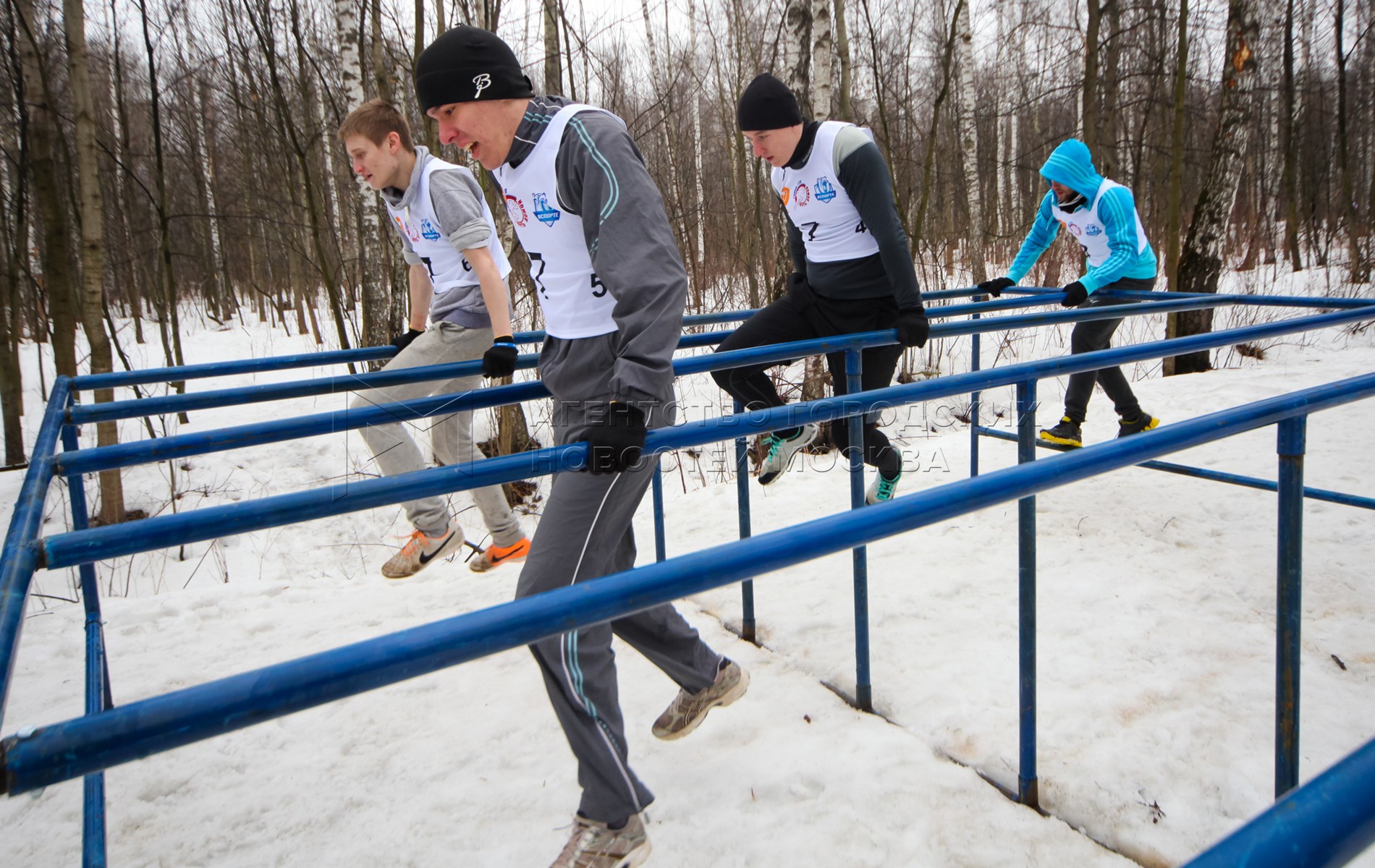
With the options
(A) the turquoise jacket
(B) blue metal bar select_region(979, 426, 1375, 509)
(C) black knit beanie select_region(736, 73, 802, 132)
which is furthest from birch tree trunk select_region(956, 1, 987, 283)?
(C) black knit beanie select_region(736, 73, 802, 132)

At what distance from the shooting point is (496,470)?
1.60 metres

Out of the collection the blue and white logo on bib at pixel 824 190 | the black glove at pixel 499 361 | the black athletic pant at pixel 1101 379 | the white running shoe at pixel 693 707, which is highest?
the blue and white logo on bib at pixel 824 190

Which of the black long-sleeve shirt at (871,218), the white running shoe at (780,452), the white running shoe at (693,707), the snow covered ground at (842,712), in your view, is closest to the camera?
the snow covered ground at (842,712)

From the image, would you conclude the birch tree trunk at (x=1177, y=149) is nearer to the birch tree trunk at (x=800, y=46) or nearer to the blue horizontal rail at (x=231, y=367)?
the birch tree trunk at (x=800, y=46)

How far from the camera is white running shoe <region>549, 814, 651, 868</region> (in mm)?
1824

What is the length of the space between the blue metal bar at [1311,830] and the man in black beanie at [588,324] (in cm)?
123

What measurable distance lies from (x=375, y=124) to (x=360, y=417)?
136 centimetres

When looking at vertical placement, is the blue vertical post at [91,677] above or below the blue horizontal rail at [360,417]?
below

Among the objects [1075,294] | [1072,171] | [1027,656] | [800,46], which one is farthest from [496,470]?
[800,46]

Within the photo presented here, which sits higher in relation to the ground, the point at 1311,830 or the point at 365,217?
the point at 365,217

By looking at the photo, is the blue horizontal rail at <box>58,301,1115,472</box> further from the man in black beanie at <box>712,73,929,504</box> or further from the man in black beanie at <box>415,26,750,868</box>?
the man in black beanie at <box>712,73,929,504</box>

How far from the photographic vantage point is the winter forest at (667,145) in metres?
7.05

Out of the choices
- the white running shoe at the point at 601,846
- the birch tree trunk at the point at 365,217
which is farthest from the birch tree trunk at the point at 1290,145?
the white running shoe at the point at 601,846

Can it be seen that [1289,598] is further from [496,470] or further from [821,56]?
[821,56]
